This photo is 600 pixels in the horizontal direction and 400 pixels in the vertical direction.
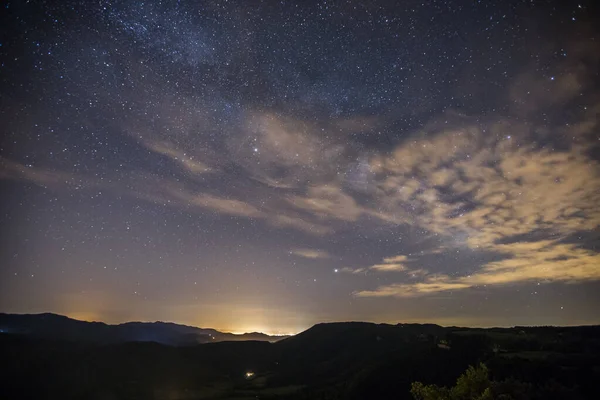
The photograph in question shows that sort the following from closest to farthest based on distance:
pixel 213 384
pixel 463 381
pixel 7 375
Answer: pixel 463 381, pixel 7 375, pixel 213 384

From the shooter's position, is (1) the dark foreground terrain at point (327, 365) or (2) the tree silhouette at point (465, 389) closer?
(2) the tree silhouette at point (465, 389)

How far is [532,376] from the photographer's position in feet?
165

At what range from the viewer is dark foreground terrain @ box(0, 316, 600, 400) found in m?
53.6

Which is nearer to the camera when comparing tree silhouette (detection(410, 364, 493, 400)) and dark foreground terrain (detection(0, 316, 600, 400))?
tree silhouette (detection(410, 364, 493, 400))

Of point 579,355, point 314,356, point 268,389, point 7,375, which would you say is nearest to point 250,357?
point 314,356

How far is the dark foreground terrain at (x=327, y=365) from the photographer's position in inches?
2109

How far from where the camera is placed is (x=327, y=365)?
489 feet

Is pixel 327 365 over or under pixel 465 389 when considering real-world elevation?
under

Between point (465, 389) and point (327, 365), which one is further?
point (327, 365)

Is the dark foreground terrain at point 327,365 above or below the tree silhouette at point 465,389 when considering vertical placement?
below

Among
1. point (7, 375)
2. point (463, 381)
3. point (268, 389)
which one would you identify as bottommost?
point (268, 389)

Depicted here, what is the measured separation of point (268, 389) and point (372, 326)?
271ft

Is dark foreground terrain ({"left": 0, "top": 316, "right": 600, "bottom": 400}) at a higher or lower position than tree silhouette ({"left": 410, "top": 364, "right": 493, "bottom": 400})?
lower

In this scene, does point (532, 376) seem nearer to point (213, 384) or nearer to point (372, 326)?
point (213, 384)
